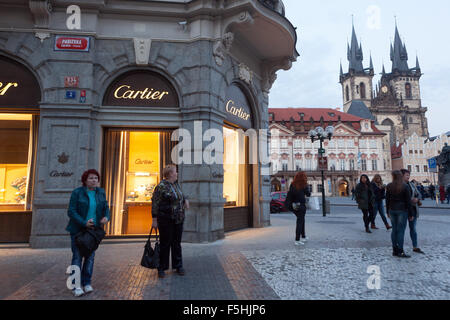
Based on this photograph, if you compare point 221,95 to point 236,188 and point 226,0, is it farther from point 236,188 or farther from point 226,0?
point 236,188

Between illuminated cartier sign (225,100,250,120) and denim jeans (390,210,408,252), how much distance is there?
17.0 feet

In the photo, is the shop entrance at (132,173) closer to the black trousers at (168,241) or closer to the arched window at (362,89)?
the black trousers at (168,241)

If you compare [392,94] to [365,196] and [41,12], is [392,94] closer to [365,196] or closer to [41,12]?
[365,196]

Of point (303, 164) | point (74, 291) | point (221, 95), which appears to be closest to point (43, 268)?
point (74, 291)

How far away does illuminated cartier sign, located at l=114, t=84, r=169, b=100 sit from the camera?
7.95m

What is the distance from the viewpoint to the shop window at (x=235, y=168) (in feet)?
31.1

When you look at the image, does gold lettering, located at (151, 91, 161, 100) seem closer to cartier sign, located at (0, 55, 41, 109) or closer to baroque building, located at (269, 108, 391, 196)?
cartier sign, located at (0, 55, 41, 109)

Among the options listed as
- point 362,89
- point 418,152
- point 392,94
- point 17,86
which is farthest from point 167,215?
point 392,94

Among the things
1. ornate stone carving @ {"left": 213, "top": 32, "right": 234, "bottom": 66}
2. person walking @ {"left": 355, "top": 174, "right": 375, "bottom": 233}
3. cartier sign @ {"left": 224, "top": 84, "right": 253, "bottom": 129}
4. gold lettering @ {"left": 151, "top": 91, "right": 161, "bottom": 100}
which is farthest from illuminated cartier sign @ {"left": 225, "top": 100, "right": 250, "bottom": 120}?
person walking @ {"left": 355, "top": 174, "right": 375, "bottom": 233}

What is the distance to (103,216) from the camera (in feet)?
13.5

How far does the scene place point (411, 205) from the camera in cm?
612

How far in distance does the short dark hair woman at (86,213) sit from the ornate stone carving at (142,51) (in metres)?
4.67

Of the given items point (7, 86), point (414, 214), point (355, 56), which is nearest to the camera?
point (414, 214)

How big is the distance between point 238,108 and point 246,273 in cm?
603
